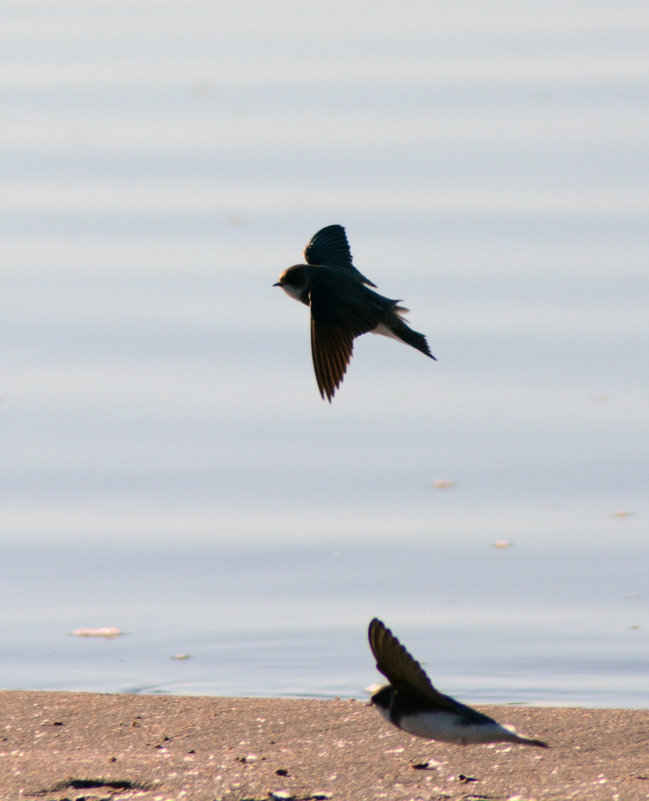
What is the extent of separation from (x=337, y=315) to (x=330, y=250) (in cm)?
80

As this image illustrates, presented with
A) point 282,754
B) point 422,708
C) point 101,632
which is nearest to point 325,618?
point 101,632

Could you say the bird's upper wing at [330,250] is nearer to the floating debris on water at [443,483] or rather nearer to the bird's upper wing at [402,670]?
the floating debris on water at [443,483]

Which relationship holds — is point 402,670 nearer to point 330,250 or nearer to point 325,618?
point 325,618

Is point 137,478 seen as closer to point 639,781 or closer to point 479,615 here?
point 479,615

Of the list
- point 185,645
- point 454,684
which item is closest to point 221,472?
point 185,645

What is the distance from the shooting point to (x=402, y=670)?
3766 millimetres

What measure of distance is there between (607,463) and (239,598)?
1802 mm

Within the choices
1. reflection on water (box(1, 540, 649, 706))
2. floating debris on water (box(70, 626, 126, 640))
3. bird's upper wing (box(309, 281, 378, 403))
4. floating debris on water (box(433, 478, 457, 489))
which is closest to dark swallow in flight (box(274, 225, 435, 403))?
bird's upper wing (box(309, 281, 378, 403))

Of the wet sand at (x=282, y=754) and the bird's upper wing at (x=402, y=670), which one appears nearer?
the bird's upper wing at (x=402, y=670)

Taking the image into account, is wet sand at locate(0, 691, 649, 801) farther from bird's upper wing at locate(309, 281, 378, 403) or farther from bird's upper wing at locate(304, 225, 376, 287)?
bird's upper wing at locate(304, 225, 376, 287)

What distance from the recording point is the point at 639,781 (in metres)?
4.11

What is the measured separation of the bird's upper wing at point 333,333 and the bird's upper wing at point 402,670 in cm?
145

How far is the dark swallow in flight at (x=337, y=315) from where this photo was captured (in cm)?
519

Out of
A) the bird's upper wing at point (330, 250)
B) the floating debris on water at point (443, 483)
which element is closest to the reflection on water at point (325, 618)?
the floating debris on water at point (443, 483)
